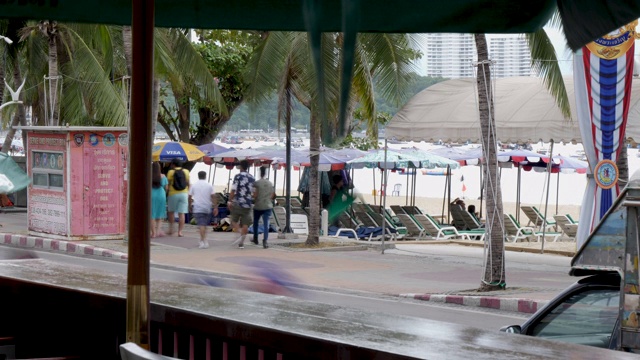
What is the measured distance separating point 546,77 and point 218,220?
16221mm

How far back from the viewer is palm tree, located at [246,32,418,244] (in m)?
3.16

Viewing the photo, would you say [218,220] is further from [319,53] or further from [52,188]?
[319,53]

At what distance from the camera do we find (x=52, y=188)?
24.0m

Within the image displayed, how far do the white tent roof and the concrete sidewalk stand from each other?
2.62 metres

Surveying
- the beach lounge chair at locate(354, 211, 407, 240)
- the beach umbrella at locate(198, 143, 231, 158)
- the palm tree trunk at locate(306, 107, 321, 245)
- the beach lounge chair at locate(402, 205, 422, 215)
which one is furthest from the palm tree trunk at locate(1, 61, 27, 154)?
the palm tree trunk at locate(306, 107, 321, 245)

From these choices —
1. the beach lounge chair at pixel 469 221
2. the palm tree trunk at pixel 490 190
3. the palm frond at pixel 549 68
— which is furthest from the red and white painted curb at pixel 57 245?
the beach lounge chair at pixel 469 221

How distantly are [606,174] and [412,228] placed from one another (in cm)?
1373

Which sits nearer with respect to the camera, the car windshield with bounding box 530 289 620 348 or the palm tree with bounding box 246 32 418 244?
the palm tree with bounding box 246 32 418 244

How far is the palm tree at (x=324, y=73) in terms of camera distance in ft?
10.4

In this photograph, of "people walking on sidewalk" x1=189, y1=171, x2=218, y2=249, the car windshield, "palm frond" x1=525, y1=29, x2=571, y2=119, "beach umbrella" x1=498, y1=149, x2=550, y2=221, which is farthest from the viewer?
"beach umbrella" x1=498, y1=149, x2=550, y2=221

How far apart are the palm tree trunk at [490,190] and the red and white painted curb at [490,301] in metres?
0.77

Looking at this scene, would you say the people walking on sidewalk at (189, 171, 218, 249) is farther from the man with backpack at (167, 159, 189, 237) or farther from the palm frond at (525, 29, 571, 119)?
the palm frond at (525, 29, 571, 119)

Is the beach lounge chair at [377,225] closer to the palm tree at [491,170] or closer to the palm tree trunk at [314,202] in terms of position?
the palm tree trunk at [314,202]

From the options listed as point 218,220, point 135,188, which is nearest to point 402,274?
point 218,220
